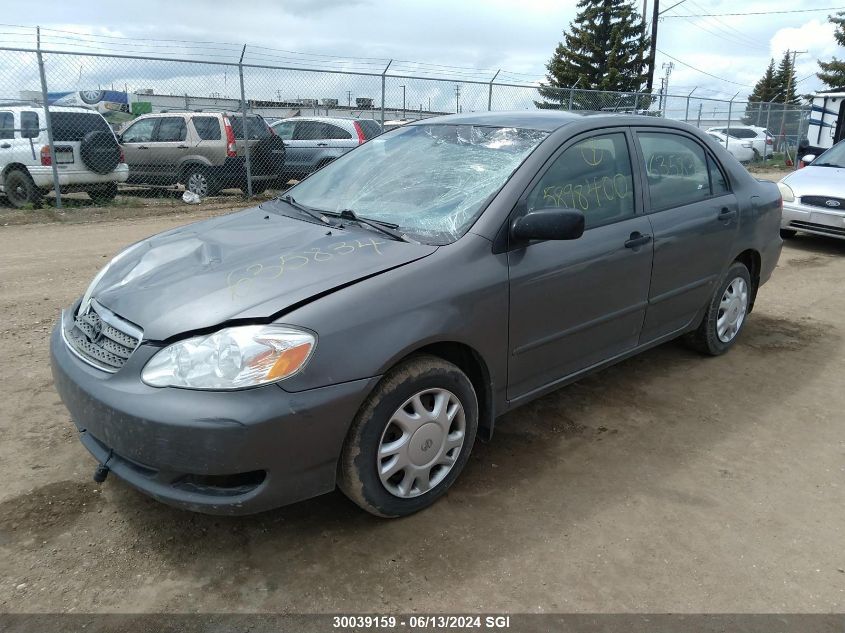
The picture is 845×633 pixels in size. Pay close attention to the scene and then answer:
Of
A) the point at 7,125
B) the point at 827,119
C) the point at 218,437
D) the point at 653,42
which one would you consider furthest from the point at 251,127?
the point at 653,42

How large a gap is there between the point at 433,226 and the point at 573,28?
43127 mm

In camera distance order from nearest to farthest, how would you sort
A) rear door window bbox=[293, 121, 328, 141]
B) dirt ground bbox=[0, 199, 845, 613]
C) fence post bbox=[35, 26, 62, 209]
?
dirt ground bbox=[0, 199, 845, 613] < fence post bbox=[35, 26, 62, 209] < rear door window bbox=[293, 121, 328, 141]

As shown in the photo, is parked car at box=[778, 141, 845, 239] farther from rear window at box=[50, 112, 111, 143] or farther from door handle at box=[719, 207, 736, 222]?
rear window at box=[50, 112, 111, 143]

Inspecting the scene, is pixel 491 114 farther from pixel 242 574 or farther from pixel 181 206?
pixel 181 206

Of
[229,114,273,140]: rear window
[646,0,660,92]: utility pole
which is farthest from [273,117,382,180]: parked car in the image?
[646,0,660,92]: utility pole

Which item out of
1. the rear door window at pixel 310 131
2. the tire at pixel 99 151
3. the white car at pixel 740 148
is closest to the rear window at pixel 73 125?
the tire at pixel 99 151

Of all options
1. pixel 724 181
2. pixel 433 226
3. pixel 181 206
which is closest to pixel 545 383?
pixel 433 226

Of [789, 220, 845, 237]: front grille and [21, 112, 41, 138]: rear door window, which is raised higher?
[21, 112, 41, 138]: rear door window

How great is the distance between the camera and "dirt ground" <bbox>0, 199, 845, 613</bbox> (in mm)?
2332

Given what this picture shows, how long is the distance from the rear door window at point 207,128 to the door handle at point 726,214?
976cm

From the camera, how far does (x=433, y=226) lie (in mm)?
2951

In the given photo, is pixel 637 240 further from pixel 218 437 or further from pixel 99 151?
pixel 99 151

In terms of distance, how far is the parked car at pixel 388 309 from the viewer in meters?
2.28

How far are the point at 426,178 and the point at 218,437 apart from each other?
172 centimetres
